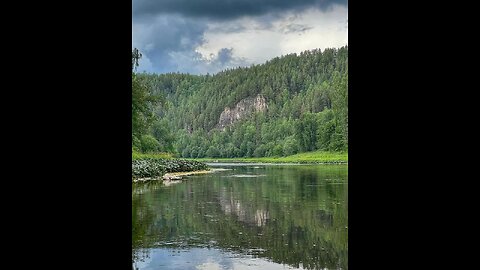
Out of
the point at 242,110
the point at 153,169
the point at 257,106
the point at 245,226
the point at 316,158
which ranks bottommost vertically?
the point at 245,226

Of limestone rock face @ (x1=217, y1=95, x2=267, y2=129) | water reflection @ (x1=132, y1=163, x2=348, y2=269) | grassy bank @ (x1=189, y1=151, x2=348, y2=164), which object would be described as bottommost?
water reflection @ (x1=132, y1=163, x2=348, y2=269)

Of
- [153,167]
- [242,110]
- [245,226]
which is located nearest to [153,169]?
[153,167]

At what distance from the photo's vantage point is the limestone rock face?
8181cm

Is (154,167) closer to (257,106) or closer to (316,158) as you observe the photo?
(316,158)

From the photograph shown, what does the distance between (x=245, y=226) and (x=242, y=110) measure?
243 ft

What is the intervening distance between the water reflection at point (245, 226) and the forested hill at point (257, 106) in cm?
3640

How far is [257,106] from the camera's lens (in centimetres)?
8275

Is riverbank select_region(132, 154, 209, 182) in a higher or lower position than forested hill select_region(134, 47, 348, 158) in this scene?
lower

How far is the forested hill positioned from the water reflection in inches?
1433

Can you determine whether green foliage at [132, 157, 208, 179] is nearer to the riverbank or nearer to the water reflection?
the riverbank

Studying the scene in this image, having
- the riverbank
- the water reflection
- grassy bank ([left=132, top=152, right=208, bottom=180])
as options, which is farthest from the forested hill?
the water reflection

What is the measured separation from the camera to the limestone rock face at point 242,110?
268 ft
